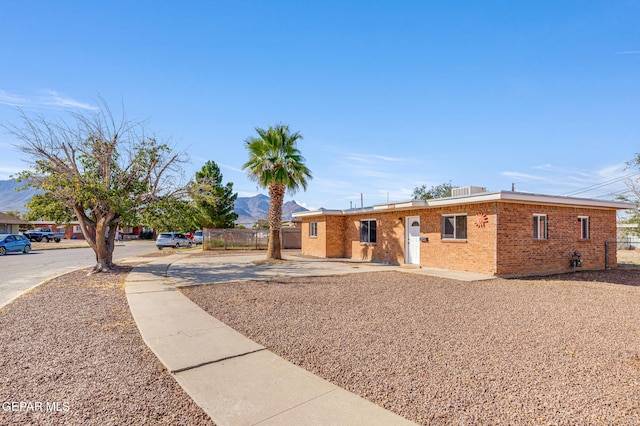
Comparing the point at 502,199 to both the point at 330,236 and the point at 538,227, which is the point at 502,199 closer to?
the point at 538,227

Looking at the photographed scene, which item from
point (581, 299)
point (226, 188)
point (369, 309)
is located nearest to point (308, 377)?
point (369, 309)

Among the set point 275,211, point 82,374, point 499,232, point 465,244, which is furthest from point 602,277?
point 82,374

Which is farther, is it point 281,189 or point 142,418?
point 281,189

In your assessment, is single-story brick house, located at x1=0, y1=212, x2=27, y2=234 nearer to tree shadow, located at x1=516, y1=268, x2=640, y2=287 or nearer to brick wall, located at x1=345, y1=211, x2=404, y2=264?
brick wall, located at x1=345, y1=211, x2=404, y2=264

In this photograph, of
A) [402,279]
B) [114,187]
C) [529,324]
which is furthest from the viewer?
[114,187]

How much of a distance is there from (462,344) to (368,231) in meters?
14.4

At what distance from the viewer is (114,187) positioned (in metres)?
13.6

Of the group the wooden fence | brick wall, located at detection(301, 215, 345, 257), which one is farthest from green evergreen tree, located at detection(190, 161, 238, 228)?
brick wall, located at detection(301, 215, 345, 257)

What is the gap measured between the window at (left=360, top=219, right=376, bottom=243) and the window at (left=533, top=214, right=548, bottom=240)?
303 inches

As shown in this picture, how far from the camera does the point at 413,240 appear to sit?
1647cm

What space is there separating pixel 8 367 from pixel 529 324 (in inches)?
314

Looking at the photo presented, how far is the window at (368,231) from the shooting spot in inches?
756

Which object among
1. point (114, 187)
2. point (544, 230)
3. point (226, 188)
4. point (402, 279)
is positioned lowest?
point (402, 279)

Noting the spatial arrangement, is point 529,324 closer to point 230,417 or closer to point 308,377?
point 308,377
